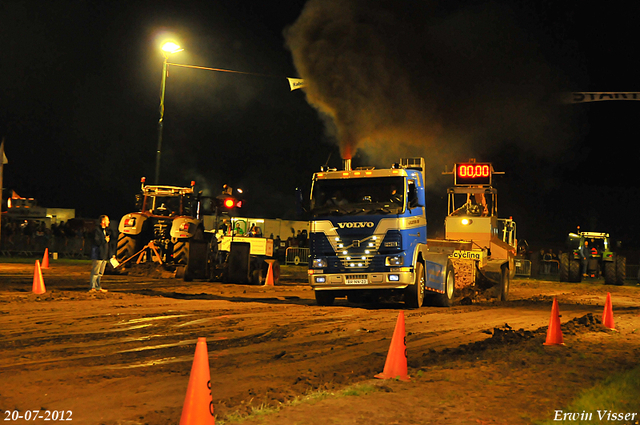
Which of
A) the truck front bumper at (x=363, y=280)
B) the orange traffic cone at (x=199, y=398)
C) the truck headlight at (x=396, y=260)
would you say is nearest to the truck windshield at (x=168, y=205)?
the truck front bumper at (x=363, y=280)

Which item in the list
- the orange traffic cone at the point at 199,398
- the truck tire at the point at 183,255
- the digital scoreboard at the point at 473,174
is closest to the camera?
the orange traffic cone at the point at 199,398

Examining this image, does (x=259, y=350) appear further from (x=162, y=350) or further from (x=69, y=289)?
(x=69, y=289)

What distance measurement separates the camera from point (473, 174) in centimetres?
2428

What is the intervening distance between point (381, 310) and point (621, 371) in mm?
7375

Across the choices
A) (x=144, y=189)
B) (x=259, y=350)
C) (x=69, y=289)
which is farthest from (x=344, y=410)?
(x=144, y=189)

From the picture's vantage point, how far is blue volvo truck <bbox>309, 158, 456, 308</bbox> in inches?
566

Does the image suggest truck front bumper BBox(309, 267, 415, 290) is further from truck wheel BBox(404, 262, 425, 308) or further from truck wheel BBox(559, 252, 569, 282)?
truck wheel BBox(559, 252, 569, 282)

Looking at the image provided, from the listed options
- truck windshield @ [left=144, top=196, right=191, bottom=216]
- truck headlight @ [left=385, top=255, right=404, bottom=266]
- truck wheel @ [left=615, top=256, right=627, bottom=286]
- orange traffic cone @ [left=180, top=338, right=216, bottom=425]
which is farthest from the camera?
truck wheel @ [left=615, top=256, right=627, bottom=286]

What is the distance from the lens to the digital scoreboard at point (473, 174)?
24.1m

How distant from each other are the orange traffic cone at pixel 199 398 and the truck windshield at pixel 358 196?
9.74m

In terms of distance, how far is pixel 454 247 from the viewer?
19500 millimetres

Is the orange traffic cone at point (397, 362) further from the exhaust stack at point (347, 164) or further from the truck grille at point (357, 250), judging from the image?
the exhaust stack at point (347, 164)

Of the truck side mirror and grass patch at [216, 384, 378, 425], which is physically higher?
the truck side mirror

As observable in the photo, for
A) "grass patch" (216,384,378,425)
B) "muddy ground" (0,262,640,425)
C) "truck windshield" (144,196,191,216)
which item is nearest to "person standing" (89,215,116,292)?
"muddy ground" (0,262,640,425)
